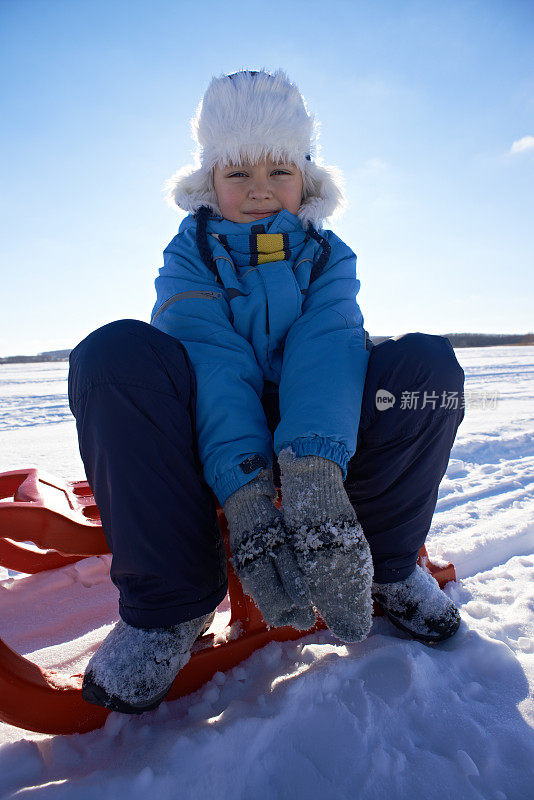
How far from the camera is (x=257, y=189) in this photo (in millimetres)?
1253

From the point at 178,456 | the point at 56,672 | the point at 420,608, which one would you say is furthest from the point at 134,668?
the point at 420,608

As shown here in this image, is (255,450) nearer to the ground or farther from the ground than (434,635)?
farther from the ground

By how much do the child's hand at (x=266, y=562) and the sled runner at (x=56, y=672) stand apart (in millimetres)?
173

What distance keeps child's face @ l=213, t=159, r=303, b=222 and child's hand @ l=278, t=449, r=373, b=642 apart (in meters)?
0.76

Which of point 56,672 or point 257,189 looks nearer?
point 56,672

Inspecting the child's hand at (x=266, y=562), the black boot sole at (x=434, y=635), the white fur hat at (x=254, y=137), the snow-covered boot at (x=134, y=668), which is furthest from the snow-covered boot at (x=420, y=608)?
Answer: the white fur hat at (x=254, y=137)

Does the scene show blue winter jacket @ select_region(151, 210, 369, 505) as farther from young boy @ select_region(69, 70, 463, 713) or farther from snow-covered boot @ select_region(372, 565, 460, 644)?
snow-covered boot @ select_region(372, 565, 460, 644)

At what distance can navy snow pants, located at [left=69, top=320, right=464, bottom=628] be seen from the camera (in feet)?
2.57

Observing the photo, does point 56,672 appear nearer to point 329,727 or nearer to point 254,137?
point 329,727

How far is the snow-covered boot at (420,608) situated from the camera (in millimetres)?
970

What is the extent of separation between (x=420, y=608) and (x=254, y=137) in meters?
1.21

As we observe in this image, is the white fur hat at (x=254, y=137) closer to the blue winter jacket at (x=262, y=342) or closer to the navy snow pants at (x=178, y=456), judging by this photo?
the blue winter jacket at (x=262, y=342)

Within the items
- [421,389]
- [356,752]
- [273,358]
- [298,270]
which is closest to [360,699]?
[356,752]

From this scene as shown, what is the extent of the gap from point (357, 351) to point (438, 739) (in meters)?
0.66
